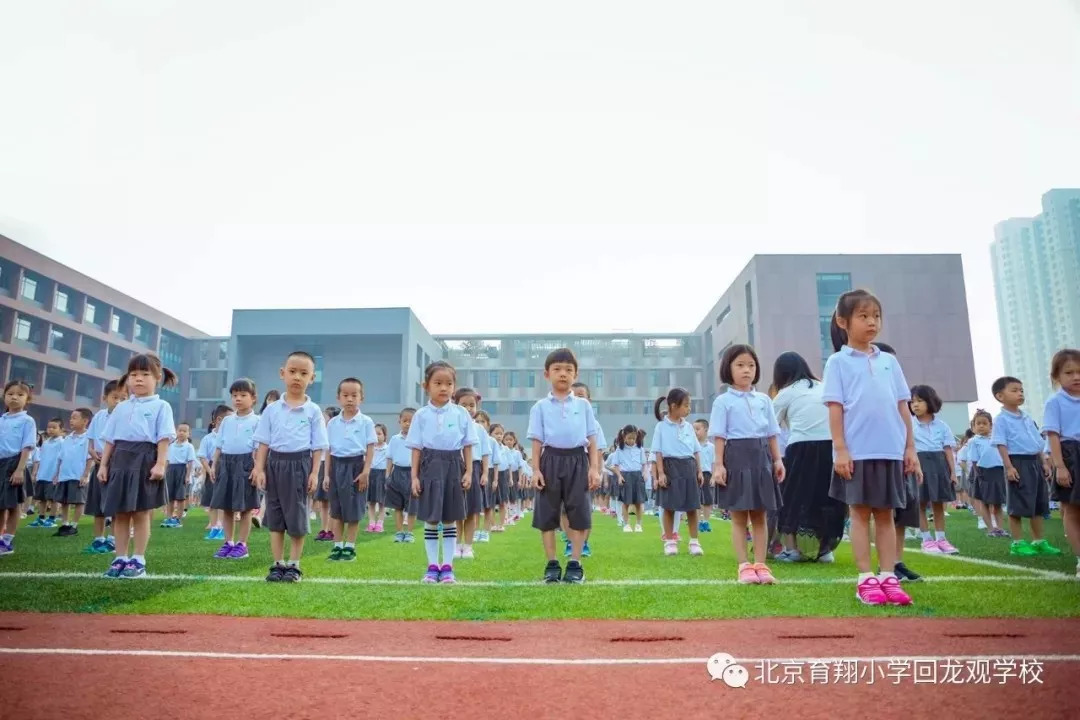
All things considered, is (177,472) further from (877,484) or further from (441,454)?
(877,484)

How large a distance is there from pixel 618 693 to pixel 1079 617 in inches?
106

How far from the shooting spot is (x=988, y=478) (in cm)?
957

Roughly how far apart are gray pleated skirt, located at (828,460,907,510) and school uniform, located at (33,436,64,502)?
1294 centimetres

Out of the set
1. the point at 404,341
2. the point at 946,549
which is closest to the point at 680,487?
the point at 946,549

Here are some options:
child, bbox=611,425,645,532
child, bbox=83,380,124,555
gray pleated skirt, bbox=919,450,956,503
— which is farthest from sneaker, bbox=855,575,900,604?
child, bbox=611,425,645,532

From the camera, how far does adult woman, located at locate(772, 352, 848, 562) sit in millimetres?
6098

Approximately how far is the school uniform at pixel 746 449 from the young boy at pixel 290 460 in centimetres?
333

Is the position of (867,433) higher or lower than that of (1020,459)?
higher

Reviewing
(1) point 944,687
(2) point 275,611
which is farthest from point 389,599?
(1) point 944,687

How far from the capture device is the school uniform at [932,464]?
7.88 m

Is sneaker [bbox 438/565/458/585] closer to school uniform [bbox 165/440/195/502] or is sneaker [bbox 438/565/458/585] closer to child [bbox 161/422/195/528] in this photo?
child [bbox 161/422/195/528]

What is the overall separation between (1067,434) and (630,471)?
25.0 ft

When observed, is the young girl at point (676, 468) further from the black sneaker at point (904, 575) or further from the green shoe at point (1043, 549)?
the green shoe at point (1043, 549)

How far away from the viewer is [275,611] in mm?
3908
